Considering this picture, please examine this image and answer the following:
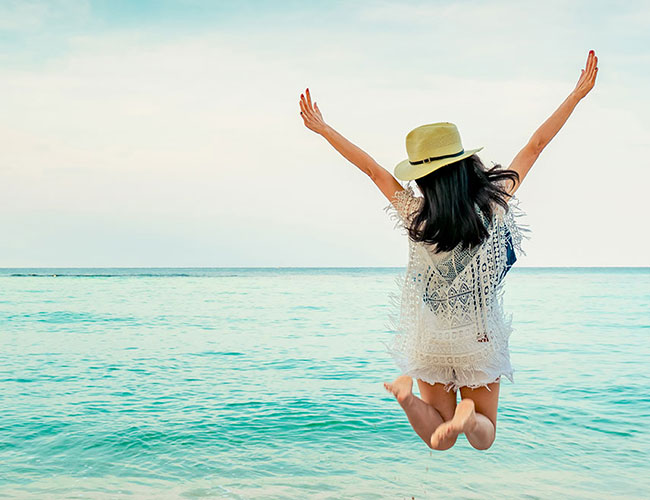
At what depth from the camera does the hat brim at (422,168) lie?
111 inches

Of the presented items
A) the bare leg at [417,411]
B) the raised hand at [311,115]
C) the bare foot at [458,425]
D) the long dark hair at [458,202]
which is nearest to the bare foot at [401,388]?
the bare leg at [417,411]

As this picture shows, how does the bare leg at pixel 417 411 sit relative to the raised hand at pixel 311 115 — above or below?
below

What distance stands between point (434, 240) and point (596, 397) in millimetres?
6110

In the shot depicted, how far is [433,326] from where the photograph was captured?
310 cm

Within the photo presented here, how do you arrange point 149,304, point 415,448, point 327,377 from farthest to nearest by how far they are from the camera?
1. point 149,304
2. point 327,377
3. point 415,448

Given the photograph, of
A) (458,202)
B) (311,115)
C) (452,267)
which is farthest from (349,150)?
(452,267)

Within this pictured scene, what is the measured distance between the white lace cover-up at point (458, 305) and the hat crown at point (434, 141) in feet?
0.66

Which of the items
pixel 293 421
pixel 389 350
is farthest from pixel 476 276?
pixel 293 421

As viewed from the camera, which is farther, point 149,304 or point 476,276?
point 149,304

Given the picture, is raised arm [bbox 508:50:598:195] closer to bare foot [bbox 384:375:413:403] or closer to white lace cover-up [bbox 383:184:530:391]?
white lace cover-up [bbox 383:184:530:391]

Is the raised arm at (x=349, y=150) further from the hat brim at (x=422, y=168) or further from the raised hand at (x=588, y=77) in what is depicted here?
the raised hand at (x=588, y=77)

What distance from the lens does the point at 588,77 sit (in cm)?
324

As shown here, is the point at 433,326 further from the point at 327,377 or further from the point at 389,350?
the point at 327,377

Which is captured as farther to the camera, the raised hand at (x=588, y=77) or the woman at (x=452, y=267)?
the raised hand at (x=588, y=77)
